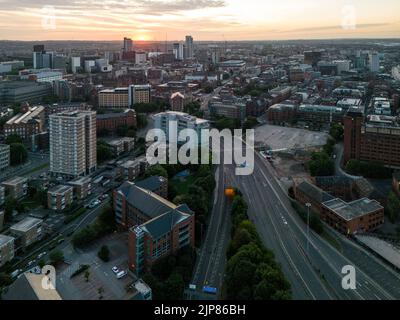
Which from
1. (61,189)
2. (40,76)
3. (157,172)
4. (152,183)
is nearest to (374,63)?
(40,76)

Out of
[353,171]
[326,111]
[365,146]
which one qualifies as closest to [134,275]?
[353,171]

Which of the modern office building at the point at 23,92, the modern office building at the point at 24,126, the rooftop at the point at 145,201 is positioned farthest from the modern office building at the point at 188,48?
the rooftop at the point at 145,201

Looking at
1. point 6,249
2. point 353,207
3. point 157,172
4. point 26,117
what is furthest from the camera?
point 26,117

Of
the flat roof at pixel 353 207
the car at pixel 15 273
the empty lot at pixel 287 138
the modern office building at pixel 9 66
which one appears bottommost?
the car at pixel 15 273

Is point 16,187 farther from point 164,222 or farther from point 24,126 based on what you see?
point 24,126

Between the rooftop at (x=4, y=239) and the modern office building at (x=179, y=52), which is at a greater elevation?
the modern office building at (x=179, y=52)

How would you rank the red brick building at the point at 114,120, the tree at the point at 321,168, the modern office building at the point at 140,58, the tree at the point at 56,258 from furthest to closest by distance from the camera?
the modern office building at the point at 140,58 → the red brick building at the point at 114,120 → the tree at the point at 321,168 → the tree at the point at 56,258

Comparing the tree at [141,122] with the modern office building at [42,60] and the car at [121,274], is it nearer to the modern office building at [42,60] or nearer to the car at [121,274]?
the car at [121,274]

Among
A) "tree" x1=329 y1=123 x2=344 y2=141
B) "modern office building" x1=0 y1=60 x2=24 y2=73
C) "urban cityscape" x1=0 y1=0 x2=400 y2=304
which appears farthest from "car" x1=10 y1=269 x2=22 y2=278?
"modern office building" x1=0 y1=60 x2=24 y2=73
